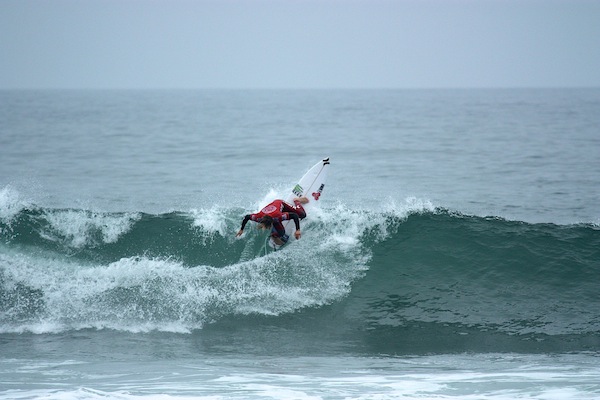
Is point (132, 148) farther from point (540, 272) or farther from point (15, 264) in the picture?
point (540, 272)

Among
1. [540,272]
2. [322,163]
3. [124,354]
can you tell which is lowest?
[124,354]

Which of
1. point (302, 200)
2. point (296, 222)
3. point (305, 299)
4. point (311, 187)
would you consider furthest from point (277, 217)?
point (311, 187)

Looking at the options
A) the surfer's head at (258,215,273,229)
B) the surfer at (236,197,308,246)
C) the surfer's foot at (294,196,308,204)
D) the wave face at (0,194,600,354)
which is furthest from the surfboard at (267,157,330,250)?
the surfer's head at (258,215,273,229)

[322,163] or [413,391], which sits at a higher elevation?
[322,163]

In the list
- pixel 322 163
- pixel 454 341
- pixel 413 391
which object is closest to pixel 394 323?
pixel 454 341

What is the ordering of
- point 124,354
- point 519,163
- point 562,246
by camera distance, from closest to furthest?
point 124,354
point 562,246
point 519,163

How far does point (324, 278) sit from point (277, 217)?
1474mm

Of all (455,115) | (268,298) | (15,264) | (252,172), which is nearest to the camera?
(268,298)

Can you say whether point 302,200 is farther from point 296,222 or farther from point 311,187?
point 296,222

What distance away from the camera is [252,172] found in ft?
87.4

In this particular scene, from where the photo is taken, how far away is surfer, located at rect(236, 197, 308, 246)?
12.3 metres

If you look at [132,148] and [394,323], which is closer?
[394,323]

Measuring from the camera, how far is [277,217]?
1260 centimetres

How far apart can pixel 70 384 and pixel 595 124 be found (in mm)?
47631
